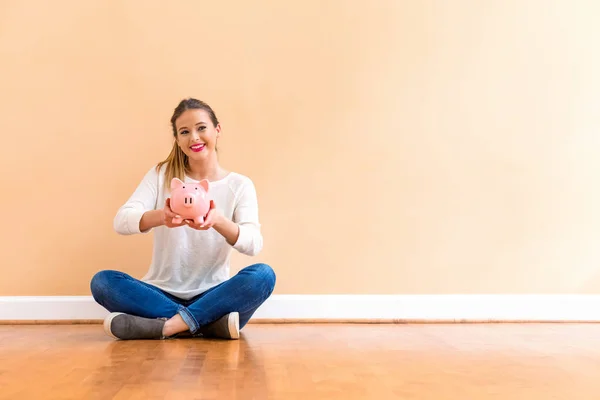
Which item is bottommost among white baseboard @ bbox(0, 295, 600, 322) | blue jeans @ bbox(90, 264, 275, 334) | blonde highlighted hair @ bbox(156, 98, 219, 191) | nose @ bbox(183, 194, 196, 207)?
white baseboard @ bbox(0, 295, 600, 322)

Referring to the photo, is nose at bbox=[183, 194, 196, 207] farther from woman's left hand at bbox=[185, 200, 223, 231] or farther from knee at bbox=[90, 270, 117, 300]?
knee at bbox=[90, 270, 117, 300]

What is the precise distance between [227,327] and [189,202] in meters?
0.37

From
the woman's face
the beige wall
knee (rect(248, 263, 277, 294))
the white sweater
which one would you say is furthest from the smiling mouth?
knee (rect(248, 263, 277, 294))

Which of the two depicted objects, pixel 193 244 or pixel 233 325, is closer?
pixel 233 325

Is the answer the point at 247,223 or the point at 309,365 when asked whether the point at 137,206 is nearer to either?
the point at 247,223

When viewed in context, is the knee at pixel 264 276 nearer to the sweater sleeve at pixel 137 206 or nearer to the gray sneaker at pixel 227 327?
the gray sneaker at pixel 227 327

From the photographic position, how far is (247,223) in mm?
2064

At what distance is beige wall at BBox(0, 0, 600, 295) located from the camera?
242 centimetres

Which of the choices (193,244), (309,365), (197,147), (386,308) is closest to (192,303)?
(193,244)

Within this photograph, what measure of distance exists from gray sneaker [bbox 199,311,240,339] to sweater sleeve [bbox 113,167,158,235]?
332 mm

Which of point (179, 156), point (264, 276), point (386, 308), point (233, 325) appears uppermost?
point (179, 156)

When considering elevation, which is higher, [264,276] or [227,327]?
[264,276]

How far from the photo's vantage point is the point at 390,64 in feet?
8.20

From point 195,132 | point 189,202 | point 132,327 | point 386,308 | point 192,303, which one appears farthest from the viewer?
point 386,308
